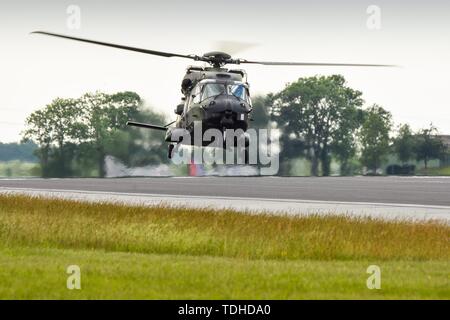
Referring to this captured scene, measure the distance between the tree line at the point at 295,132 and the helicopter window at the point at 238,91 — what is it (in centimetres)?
5588

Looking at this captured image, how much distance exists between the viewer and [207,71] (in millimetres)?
38406

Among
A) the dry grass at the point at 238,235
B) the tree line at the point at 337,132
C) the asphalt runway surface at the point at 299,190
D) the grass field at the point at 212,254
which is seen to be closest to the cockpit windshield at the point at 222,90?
the grass field at the point at 212,254

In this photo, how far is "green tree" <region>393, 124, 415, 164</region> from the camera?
138125 millimetres

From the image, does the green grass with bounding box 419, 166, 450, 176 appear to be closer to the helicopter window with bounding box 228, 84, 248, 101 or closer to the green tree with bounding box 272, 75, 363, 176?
the green tree with bounding box 272, 75, 363, 176

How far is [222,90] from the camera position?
37.3 m
